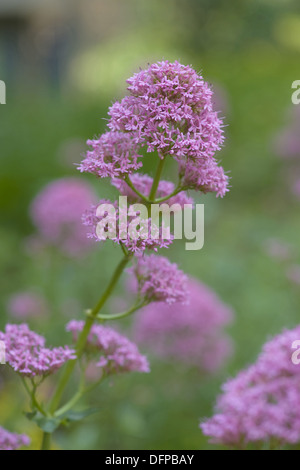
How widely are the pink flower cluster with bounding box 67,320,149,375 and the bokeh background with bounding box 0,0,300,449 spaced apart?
0.07 metres

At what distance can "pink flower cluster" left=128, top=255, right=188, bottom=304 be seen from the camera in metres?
1.43

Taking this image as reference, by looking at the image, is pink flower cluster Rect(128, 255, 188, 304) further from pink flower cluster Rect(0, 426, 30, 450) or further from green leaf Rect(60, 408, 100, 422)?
pink flower cluster Rect(0, 426, 30, 450)

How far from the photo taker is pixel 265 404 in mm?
1669

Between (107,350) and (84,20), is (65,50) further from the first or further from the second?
(107,350)

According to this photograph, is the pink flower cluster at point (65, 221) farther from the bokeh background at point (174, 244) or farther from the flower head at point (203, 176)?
A: the flower head at point (203, 176)

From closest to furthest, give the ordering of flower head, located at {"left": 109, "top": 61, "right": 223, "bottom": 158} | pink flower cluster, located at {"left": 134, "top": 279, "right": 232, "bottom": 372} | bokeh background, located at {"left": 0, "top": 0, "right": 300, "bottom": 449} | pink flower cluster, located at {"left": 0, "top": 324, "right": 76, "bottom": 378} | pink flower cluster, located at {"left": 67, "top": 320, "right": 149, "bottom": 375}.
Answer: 1. flower head, located at {"left": 109, "top": 61, "right": 223, "bottom": 158}
2. pink flower cluster, located at {"left": 0, "top": 324, "right": 76, "bottom": 378}
3. pink flower cluster, located at {"left": 67, "top": 320, "right": 149, "bottom": 375}
4. bokeh background, located at {"left": 0, "top": 0, "right": 300, "bottom": 449}
5. pink flower cluster, located at {"left": 134, "top": 279, "right": 232, "bottom": 372}

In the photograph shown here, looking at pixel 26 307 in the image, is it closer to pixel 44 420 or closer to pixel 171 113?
pixel 44 420

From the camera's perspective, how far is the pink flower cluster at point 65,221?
356cm

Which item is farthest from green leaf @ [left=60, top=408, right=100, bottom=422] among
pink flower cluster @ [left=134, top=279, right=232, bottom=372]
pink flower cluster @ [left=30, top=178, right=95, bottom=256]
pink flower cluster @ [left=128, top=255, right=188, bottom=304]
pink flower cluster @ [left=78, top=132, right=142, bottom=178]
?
pink flower cluster @ [left=30, top=178, right=95, bottom=256]

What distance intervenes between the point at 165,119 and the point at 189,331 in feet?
6.34

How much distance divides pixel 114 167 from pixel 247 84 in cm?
1177

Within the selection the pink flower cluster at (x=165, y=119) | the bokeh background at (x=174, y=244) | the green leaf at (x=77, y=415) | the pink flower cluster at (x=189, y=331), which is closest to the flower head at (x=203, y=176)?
the pink flower cluster at (x=165, y=119)

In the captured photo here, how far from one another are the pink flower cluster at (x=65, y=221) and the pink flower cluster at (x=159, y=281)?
2.05 metres
